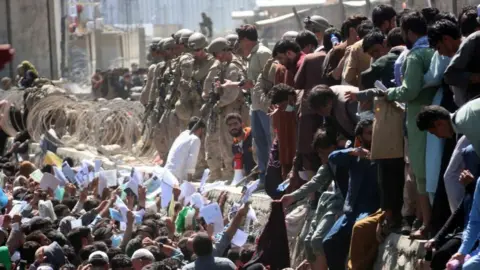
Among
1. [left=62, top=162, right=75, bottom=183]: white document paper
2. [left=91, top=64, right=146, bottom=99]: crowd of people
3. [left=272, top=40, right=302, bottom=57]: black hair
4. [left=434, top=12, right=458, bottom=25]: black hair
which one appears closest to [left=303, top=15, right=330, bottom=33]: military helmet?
[left=272, top=40, right=302, bottom=57]: black hair

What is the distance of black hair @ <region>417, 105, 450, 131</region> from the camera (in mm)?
11664

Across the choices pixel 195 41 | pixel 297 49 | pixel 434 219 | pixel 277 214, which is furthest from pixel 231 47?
pixel 434 219

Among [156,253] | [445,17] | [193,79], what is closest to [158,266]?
[156,253]

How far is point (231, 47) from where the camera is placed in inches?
795

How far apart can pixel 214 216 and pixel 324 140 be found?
1714 mm

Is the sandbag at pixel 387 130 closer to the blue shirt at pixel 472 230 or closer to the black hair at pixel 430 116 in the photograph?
the black hair at pixel 430 116

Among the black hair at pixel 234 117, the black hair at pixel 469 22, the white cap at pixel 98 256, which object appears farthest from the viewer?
the black hair at pixel 234 117

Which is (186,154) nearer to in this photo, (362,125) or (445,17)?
(362,125)

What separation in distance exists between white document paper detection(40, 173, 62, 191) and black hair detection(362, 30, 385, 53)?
7.78 metres

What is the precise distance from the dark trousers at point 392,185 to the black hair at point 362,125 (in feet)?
1.12

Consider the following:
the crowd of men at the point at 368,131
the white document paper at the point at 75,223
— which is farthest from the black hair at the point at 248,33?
the white document paper at the point at 75,223

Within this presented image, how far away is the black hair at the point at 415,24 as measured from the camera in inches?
504

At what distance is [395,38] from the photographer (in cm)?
1370

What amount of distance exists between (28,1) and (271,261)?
30794mm
